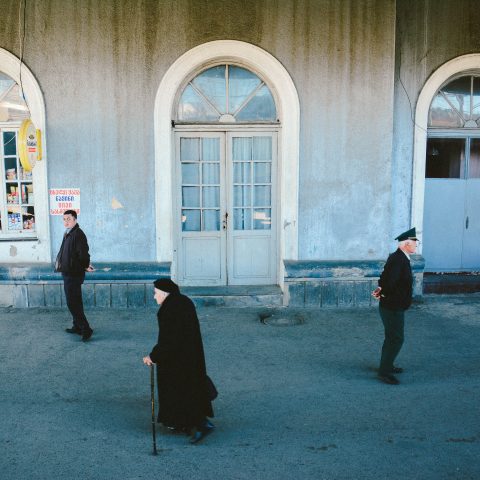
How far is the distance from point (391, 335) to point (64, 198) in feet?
18.3

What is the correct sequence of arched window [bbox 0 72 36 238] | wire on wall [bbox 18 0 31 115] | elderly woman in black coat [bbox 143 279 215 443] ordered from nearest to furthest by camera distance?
elderly woman in black coat [bbox 143 279 215 443] < wire on wall [bbox 18 0 31 115] < arched window [bbox 0 72 36 238]

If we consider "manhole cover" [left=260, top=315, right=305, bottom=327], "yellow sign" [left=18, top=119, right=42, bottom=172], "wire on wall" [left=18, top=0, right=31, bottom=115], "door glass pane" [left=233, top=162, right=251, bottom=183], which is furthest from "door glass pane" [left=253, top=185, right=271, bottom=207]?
"wire on wall" [left=18, top=0, right=31, bottom=115]

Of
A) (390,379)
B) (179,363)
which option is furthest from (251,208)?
(179,363)

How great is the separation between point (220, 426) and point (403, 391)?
6.75 ft

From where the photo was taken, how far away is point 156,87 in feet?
28.0

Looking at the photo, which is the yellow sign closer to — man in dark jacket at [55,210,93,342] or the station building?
the station building

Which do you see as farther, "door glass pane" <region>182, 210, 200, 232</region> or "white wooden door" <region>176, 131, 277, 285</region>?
"door glass pane" <region>182, 210, 200, 232</region>

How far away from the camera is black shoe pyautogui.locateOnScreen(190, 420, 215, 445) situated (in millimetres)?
4598

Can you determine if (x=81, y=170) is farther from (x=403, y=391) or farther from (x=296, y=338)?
(x=403, y=391)

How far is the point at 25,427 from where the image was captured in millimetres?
4875

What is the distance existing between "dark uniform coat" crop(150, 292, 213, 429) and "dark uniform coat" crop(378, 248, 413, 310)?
228cm

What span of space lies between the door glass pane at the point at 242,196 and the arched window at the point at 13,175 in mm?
3348

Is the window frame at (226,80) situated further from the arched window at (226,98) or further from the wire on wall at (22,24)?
the wire on wall at (22,24)

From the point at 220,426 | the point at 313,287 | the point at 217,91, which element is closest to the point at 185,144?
the point at 217,91
